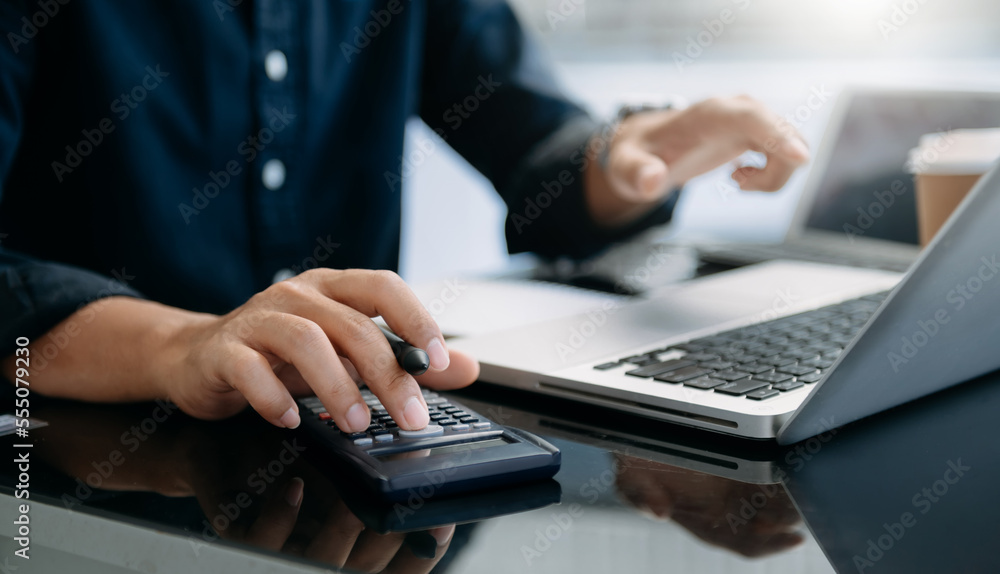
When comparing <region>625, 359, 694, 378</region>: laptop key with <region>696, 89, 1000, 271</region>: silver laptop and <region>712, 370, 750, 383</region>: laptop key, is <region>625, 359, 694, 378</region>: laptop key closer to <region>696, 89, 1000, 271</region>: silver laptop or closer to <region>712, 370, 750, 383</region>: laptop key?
<region>712, 370, 750, 383</region>: laptop key

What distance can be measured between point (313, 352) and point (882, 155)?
3.61 feet

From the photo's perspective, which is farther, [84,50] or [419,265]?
[419,265]

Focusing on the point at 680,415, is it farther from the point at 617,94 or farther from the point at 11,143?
the point at 617,94

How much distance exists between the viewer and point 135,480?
45 cm


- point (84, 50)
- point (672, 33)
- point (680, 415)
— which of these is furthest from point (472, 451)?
point (672, 33)

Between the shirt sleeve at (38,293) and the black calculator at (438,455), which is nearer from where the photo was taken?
Answer: the black calculator at (438,455)

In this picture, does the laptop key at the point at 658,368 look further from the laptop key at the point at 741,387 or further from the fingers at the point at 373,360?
the fingers at the point at 373,360

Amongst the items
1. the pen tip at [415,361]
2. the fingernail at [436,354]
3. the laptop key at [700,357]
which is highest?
the pen tip at [415,361]

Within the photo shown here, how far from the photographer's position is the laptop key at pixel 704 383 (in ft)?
1.72

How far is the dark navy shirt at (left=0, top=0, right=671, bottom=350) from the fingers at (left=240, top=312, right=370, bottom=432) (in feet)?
1.33

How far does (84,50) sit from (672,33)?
1.38 m

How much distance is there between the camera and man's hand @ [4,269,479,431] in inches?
18.8

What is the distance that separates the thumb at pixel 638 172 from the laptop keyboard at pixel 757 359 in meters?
0.21

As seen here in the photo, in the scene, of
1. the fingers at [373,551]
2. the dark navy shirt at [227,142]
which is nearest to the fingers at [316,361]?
the fingers at [373,551]
